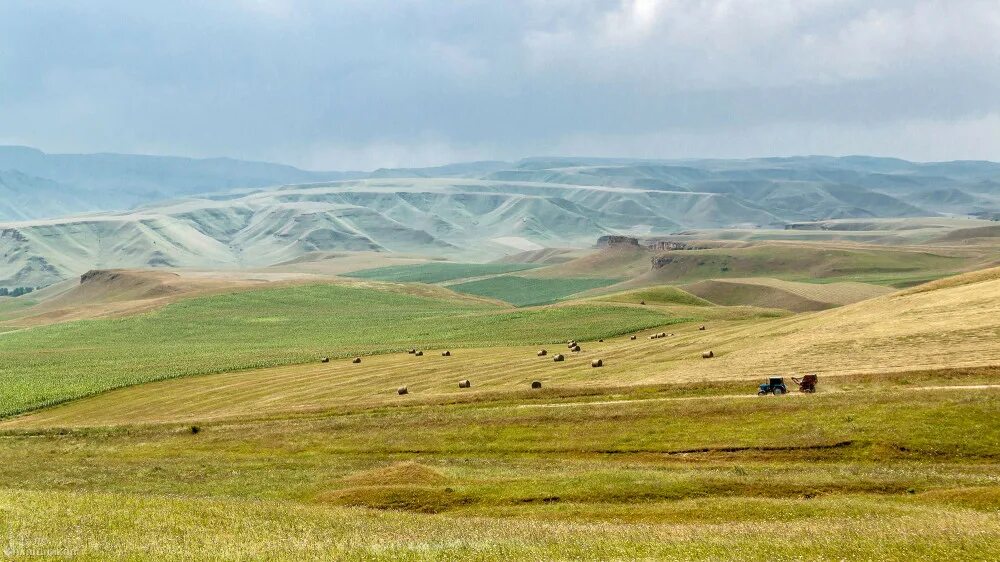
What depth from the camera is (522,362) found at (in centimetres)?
9056

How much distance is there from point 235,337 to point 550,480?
122740 mm

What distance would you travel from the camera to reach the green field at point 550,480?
27.2 metres

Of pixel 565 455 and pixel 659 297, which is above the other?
pixel 565 455

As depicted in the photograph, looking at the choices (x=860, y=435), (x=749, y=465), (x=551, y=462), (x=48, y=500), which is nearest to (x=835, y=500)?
(x=749, y=465)

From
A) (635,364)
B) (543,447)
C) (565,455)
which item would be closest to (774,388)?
(565,455)

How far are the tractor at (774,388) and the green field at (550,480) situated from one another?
1.11 meters

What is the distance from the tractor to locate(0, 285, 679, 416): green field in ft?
199

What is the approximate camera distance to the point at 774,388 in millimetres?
61531

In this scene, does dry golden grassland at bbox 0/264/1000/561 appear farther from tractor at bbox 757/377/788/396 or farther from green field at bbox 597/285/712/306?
green field at bbox 597/285/712/306

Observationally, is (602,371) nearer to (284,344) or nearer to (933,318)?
(933,318)

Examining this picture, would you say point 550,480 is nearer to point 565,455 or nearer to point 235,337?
point 565,455

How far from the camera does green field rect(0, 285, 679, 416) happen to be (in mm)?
107062

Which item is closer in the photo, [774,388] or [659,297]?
[774,388]

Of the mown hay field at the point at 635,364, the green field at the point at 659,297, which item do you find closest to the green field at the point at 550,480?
the mown hay field at the point at 635,364
